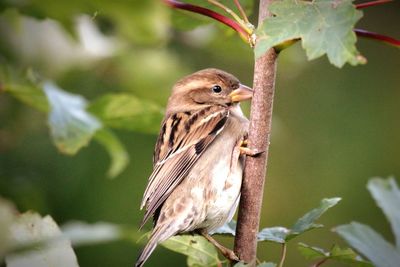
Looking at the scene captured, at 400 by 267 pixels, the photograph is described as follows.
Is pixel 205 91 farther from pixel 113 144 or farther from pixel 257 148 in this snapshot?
pixel 257 148

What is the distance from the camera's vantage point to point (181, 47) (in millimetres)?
3949

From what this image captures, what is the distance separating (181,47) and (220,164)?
1127mm

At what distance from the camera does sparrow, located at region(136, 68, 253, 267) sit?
2850 mm

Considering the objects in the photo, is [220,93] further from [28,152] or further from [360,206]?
[360,206]

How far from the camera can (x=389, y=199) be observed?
2244 millimetres

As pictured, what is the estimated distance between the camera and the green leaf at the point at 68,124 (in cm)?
253

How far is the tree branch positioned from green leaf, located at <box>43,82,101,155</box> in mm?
608

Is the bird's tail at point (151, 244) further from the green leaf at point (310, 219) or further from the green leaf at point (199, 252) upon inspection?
the green leaf at point (310, 219)

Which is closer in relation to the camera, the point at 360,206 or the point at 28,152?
the point at 28,152

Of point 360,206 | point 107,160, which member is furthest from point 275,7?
point 360,206

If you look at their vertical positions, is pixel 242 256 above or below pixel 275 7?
below

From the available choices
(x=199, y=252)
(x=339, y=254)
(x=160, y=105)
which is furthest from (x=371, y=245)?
(x=160, y=105)

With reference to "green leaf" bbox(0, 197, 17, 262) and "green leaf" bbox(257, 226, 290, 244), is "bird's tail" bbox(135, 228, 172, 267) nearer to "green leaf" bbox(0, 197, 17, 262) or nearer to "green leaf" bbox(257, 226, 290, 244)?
"green leaf" bbox(257, 226, 290, 244)

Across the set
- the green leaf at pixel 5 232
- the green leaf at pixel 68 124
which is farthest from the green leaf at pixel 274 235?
the green leaf at pixel 5 232
